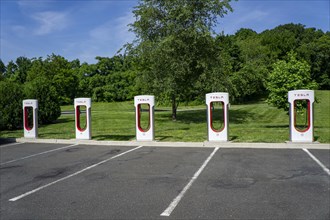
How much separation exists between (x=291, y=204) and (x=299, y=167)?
2898 millimetres

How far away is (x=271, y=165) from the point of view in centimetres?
816

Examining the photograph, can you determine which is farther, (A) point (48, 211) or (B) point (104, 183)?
(B) point (104, 183)

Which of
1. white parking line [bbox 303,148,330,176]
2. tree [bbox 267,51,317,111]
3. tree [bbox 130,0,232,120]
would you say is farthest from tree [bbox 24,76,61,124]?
white parking line [bbox 303,148,330,176]

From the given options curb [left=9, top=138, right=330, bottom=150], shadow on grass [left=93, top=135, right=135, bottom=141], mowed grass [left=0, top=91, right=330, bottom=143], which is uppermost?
mowed grass [left=0, top=91, right=330, bottom=143]

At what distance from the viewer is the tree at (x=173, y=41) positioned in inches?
777

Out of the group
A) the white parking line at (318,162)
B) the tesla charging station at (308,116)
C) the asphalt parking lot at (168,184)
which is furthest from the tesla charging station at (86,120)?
the white parking line at (318,162)

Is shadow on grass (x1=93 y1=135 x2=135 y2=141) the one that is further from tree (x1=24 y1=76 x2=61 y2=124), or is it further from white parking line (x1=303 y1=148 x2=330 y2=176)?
tree (x1=24 y1=76 x2=61 y2=124)

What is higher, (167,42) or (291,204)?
(167,42)

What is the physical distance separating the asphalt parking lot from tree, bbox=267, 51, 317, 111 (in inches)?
221

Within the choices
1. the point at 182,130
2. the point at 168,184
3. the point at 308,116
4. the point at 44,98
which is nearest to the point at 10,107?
the point at 44,98

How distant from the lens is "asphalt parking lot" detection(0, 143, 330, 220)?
5043 mm

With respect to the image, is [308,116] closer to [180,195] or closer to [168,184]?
[168,184]

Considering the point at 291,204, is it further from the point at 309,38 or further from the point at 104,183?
the point at 309,38

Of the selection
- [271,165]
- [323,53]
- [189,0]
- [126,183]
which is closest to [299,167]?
[271,165]
